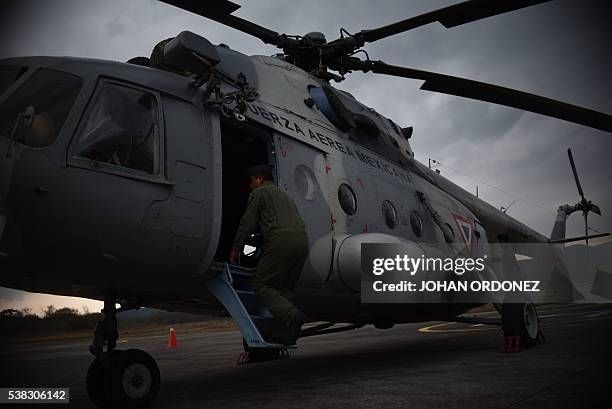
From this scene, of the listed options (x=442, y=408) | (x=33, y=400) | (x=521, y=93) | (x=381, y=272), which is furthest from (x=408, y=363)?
(x=33, y=400)

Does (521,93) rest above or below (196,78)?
above

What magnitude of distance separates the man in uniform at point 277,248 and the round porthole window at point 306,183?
→ 100cm

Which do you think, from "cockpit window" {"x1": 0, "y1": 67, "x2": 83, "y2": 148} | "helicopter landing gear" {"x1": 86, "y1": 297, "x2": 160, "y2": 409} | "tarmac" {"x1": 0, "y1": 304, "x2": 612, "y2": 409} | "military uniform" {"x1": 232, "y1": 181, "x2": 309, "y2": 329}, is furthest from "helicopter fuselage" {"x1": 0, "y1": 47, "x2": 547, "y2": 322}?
"tarmac" {"x1": 0, "y1": 304, "x2": 612, "y2": 409}

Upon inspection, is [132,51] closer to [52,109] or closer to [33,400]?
[52,109]

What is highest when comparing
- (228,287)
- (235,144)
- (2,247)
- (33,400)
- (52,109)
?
(235,144)

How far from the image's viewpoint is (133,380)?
14.4 ft

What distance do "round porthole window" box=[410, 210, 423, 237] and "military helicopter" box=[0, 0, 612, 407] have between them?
0.09m

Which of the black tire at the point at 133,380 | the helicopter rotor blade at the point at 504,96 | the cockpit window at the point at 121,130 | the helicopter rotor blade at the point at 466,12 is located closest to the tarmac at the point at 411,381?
the black tire at the point at 133,380

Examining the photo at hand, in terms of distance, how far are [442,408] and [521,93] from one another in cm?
460

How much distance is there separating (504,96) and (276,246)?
4.17 metres

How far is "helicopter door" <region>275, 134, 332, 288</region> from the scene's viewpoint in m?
5.61

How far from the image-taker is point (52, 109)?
4062mm

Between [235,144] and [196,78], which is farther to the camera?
[235,144]

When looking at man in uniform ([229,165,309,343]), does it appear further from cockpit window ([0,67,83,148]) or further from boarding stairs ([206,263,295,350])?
cockpit window ([0,67,83,148])
